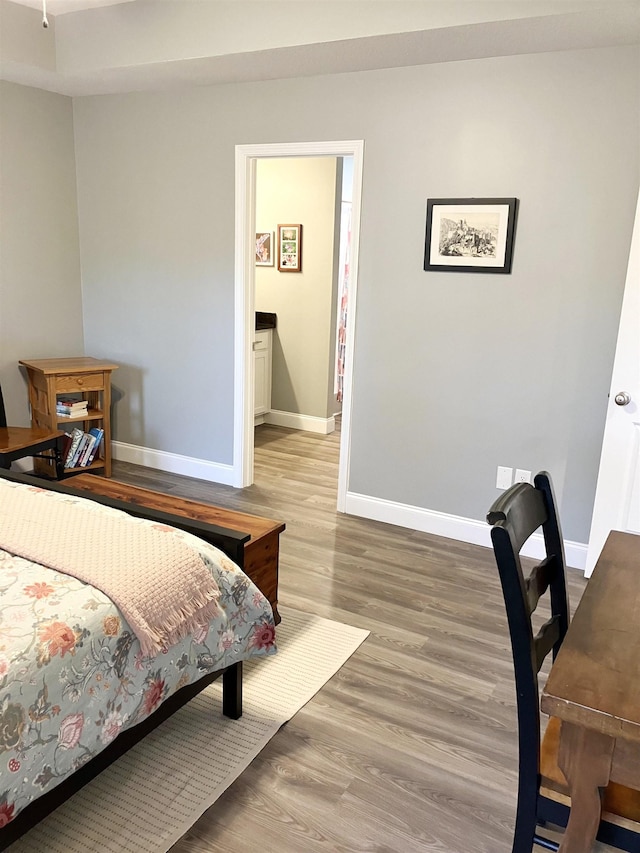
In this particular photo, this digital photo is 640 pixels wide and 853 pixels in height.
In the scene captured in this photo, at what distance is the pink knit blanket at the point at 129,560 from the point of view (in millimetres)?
1592

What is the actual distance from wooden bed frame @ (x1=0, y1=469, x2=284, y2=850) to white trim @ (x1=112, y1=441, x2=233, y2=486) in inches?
74.1

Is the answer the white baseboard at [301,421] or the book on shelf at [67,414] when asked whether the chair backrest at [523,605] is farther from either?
the white baseboard at [301,421]

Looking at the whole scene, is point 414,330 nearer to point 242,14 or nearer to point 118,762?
point 242,14

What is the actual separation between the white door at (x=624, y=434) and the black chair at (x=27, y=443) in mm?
2949

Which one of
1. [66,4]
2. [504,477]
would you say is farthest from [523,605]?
[66,4]

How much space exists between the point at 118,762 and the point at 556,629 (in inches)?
51.8

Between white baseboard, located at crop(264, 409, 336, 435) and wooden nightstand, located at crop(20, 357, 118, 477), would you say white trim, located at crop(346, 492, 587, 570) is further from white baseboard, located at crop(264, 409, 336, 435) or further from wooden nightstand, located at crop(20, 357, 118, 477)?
white baseboard, located at crop(264, 409, 336, 435)

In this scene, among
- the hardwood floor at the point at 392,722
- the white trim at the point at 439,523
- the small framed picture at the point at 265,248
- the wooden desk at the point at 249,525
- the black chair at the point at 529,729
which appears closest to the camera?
the black chair at the point at 529,729

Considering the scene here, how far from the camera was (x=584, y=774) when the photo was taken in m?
1.13

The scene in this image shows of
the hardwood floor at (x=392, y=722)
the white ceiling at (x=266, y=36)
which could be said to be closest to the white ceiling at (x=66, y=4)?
the white ceiling at (x=266, y=36)

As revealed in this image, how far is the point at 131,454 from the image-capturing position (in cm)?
468

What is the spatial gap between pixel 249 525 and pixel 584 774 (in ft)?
5.06

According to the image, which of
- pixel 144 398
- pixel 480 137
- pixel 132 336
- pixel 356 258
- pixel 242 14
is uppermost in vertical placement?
pixel 242 14

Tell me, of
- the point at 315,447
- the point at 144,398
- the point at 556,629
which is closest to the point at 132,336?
the point at 144,398
